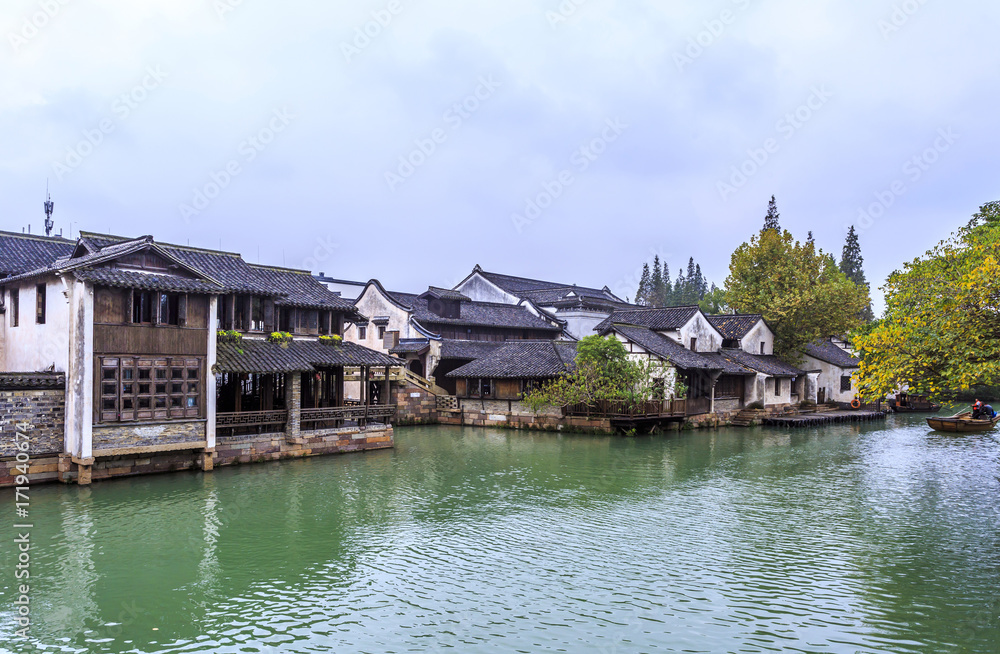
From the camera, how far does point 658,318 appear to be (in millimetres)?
46094

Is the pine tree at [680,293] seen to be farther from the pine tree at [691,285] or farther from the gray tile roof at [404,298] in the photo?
the gray tile roof at [404,298]

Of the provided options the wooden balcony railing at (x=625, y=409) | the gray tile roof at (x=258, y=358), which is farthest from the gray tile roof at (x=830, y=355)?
the gray tile roof at (x=258, y=358)

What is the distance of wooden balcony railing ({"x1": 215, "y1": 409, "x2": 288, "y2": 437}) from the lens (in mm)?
24562

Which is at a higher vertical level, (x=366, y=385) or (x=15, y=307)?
(x=15, y=307)

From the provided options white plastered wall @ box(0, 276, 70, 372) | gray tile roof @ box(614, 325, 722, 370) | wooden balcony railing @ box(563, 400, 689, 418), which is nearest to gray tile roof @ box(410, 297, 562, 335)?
gray tile roof @ box(614, 325, 722, 370)

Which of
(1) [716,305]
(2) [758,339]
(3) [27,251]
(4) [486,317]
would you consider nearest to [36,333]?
(3) [27,251]

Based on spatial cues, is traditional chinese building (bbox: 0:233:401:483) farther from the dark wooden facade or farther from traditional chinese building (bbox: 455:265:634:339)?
traditional chinese building (bbox: 455:265:634:339)

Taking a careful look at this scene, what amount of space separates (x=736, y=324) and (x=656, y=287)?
171 ft

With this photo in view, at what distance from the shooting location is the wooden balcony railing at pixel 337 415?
27528 mm

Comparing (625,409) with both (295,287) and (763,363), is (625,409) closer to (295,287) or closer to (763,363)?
(763,363)

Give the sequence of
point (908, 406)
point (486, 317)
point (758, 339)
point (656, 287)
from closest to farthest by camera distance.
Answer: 1. point (758, 339)
2. point (486, 317)
3. point (908, 406)
4. point (656, 287)

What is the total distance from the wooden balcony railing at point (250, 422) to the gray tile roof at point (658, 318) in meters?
21.5

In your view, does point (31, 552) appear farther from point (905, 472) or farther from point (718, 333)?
point (718, 333)

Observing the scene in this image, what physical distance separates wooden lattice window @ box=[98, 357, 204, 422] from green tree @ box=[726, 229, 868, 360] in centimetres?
4117
